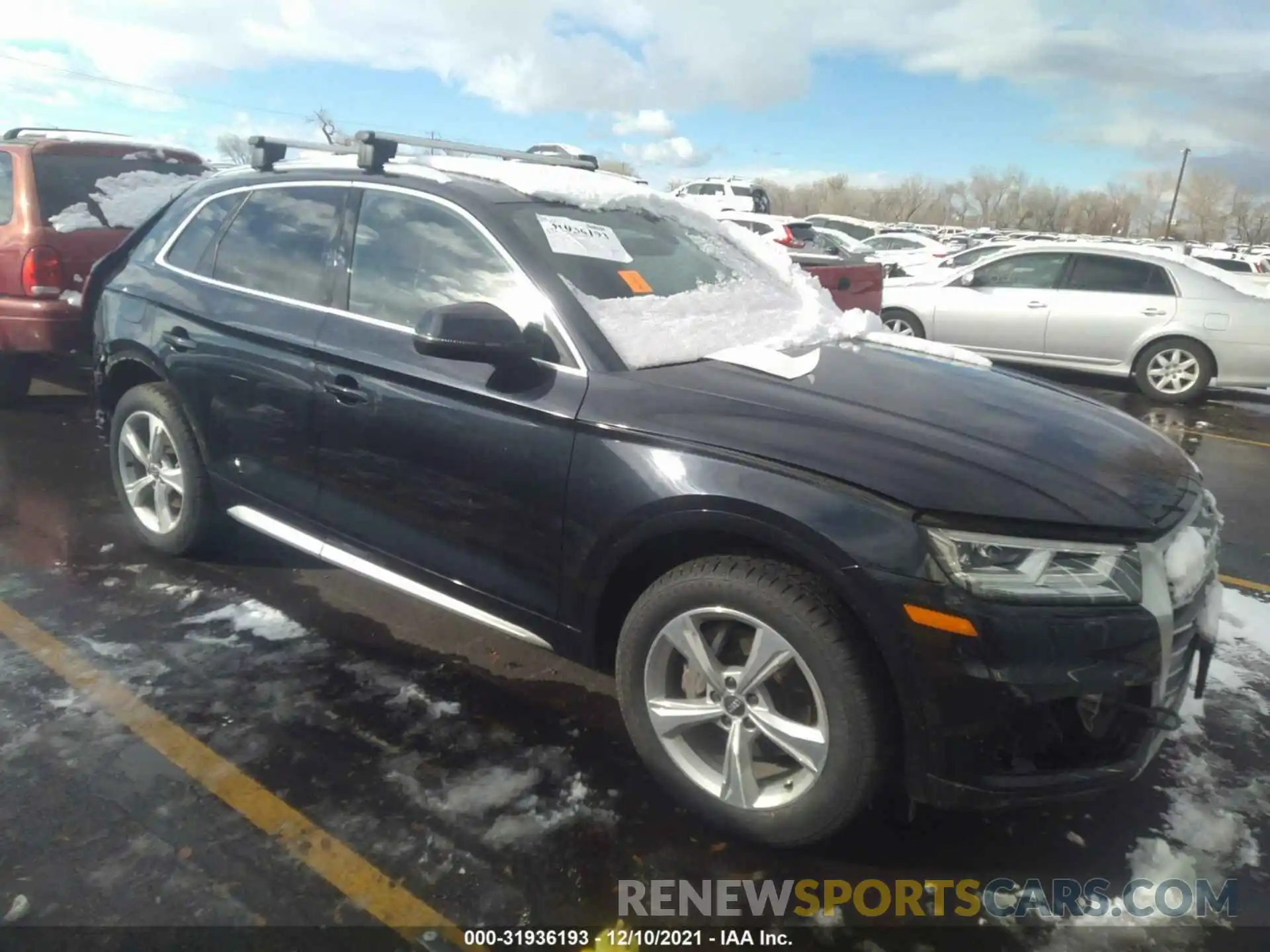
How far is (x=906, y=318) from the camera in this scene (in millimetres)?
10719

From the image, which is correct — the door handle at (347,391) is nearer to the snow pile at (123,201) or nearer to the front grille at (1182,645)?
the front grille at (1182,645)

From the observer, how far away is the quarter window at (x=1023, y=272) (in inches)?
390

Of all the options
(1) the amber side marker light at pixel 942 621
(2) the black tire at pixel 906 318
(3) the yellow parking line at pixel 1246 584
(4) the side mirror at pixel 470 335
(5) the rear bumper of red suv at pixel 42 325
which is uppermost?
(4) the side mirror at pixel 470 335

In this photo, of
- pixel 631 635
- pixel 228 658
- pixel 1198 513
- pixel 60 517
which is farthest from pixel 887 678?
pixel 60 517

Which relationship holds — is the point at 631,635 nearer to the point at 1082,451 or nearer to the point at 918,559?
the point at 918,559

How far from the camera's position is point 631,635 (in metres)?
2.63

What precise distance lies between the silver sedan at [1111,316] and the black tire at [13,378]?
8.45 meters

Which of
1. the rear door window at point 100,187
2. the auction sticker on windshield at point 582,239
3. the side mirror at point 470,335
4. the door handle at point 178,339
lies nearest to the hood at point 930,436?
the side mirror at point 470,335

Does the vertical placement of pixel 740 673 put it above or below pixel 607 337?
below

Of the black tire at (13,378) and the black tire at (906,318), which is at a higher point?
the black tire at (906,318)

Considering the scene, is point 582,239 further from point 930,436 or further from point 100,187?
point 100,187

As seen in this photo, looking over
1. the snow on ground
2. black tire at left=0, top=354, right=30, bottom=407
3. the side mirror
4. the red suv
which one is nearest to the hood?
the side mirror

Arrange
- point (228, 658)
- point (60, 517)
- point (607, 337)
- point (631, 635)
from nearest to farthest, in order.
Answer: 1. point (631, 635)
2. point (607, 337)
3. point (228, 658)
4. point (60, 517)

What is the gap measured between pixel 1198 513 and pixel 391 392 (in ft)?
8.20
